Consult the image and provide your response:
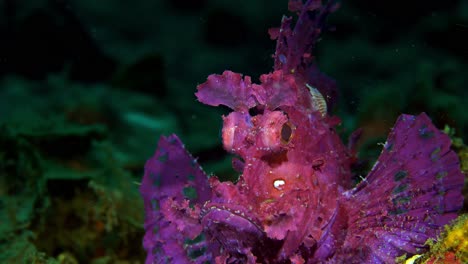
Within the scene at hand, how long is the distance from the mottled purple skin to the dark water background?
360 millimetres

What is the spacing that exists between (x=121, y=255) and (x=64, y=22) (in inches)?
283

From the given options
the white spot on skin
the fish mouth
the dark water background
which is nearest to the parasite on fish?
the dark water background

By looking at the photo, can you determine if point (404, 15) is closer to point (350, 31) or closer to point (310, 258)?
point (350, 31)

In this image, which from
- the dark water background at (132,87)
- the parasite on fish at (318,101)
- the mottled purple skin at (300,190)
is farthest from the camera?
the dark water background at (132,87)

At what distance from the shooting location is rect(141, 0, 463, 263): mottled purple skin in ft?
6.80

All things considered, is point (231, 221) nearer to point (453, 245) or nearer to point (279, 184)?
point (279, 184)

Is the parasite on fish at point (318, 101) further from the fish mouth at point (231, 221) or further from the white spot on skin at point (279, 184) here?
the fish mouth at point (231, 221)

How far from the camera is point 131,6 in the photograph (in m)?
13.8

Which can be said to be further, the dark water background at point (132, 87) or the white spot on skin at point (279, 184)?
the dark water background at point (132, 87)

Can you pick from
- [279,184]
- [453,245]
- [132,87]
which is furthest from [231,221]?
[132,87]

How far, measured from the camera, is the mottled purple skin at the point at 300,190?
6.80 ft

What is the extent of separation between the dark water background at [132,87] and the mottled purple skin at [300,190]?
0.36 metres

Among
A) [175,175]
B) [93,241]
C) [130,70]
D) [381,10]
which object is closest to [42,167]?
[93,241]

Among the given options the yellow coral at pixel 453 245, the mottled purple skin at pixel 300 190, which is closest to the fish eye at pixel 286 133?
the mottled purple skin at pixel 300 190
